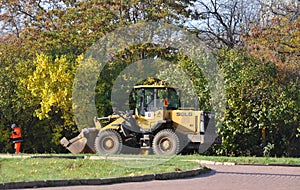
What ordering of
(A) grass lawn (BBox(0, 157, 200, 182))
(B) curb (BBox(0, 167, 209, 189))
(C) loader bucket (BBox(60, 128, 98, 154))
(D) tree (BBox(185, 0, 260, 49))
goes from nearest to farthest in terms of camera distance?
(B) curb (BBox(0, 167, 209, 189)) < (A) grass lawn (BBox(0, 157, 200, 182)) < (C) loader bucket (BBox(60, 128, 98, 154)) < (D) tree (BBox(185, 0, 260, 49))

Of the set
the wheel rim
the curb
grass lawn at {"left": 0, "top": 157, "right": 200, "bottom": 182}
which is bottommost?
the curb

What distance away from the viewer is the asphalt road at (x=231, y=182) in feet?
42.8

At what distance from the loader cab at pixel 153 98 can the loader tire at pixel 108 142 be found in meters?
1.46

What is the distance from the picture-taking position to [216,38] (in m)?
44.8

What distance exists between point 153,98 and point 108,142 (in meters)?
2.85

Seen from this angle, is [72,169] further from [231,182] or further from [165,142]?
[165,142]

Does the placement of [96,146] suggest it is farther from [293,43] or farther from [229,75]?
[293,43]

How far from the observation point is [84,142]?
82.9 ft

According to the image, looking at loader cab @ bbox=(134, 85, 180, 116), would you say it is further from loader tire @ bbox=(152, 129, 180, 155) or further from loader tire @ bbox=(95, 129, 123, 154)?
loader tire @ bbox=(95, 129, 123, 154)

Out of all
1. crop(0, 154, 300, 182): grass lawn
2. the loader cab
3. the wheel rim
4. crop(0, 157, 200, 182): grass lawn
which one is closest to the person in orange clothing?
the loader cab

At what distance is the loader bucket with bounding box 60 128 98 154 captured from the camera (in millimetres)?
25250

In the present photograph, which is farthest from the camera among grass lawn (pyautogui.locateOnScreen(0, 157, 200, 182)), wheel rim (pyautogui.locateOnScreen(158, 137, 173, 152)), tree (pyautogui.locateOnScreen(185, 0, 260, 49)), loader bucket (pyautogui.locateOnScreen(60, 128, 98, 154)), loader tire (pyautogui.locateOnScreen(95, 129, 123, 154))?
tree (pyautogui.locateOnScreen(185, 0, 260, 49))

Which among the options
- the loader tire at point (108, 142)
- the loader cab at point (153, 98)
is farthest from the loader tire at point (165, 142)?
the loader tire at point (108, 142)

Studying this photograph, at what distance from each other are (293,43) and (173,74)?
8127 millimetres
